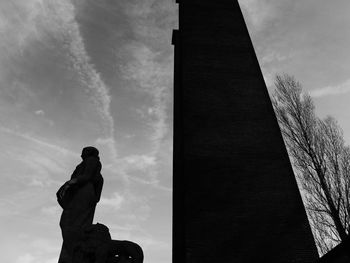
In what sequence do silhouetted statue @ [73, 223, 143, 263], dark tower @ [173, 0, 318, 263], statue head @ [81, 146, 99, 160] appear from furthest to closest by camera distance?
dark tower @ [173, 0, 318, 263]
statue head @ [81, 146, 99, 160]
silhouetted statue @ [73, 223, 143, 263]

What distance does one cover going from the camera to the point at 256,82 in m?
11.0

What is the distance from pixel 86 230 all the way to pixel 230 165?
6068 millimetres

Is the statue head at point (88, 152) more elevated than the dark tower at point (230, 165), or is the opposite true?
the dark tower at point (230, 165)

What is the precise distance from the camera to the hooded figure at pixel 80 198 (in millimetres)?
3423

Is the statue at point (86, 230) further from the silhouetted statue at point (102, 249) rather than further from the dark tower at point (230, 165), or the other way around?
the dark tower at point (230, 165)

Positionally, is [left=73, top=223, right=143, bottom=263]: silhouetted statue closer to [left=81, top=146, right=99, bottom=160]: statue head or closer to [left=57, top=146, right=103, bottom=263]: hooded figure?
[left=57, top=146, right=103, bottom=263]: hooded figure

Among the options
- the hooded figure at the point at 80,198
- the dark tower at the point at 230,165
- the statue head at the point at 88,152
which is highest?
the dark tower at the point at 230,165

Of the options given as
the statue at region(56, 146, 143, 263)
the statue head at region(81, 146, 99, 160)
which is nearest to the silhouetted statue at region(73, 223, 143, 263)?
the statue at region(56, 146, 143, 263)

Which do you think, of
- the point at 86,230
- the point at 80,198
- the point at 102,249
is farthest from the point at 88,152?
the point at 102,249

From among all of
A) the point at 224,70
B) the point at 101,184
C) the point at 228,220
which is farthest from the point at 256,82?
the point at 101,184

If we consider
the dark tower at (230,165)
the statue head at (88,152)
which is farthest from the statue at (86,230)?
the dark tower at (230,165)

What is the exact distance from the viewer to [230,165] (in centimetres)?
899

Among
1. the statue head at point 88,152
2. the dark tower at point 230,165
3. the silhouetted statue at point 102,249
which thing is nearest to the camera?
the silhouetted statue at point 102,249

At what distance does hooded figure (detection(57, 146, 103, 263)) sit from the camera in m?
3.42
